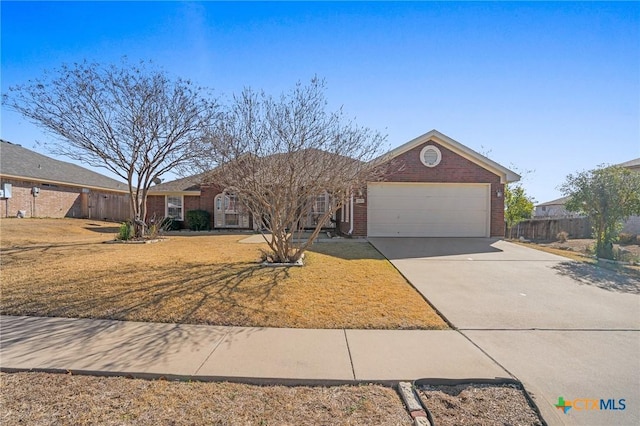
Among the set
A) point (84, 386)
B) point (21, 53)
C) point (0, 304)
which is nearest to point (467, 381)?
point (84, 386)

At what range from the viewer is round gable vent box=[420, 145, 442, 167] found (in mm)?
13727

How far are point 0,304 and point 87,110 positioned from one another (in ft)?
31.1

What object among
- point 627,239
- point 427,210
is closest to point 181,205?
point 427,210

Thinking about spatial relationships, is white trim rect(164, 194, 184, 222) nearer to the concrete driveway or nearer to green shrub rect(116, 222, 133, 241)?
green shrub rect(116, 222, 133, 241)

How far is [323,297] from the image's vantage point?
18.6 ft

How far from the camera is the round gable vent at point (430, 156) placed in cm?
1373

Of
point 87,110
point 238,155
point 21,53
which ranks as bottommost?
point 238,155

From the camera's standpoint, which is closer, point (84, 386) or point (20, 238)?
point (84, 386)

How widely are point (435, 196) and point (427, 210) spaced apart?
2.41 feet

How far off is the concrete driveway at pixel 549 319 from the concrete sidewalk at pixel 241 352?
486 mm

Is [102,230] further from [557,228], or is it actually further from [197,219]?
[557,228]

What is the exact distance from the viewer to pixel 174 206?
772 inches

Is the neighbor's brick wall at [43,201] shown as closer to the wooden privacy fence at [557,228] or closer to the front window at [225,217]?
the front window at [225,217]

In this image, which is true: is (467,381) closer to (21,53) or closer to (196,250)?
(196,250)
